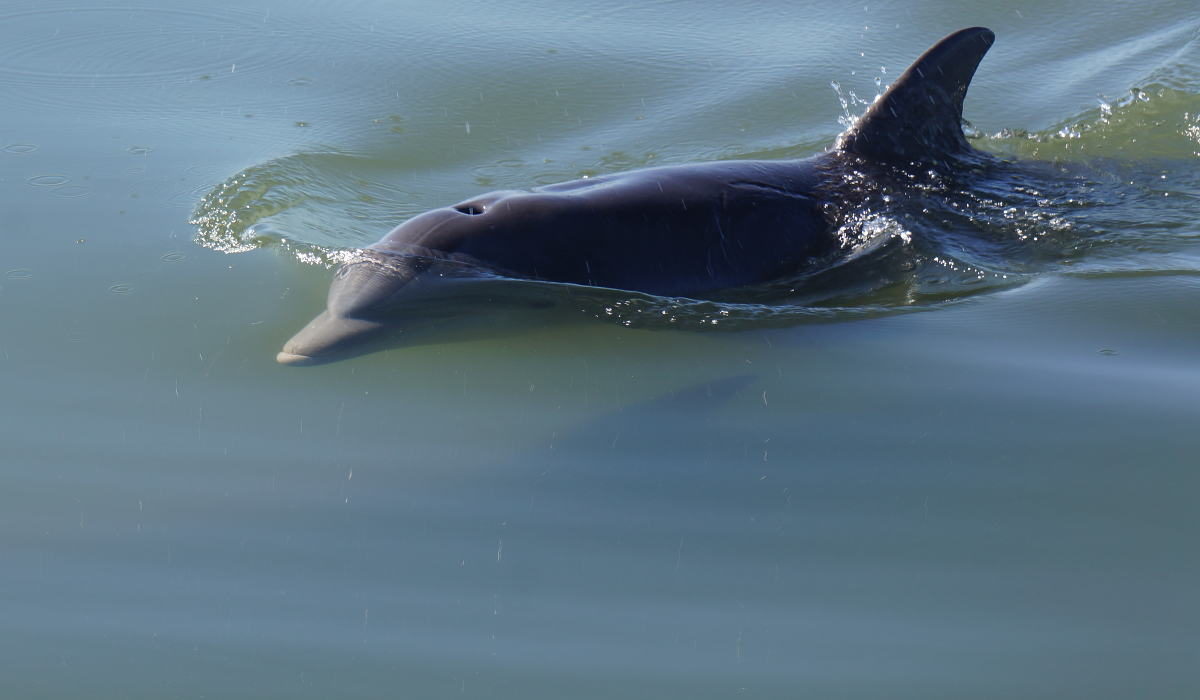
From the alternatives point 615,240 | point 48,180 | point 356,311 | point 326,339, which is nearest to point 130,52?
point 48,180

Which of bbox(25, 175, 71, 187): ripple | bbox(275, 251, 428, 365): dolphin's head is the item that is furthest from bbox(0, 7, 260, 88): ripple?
bbox(275, 251, 428, 365): dolphin's head

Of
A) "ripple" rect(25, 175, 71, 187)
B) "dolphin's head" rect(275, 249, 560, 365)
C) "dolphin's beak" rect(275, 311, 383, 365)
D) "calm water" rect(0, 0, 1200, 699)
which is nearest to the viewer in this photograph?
"calm water" rect(0, 0, 1200, 699)

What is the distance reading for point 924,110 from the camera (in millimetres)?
9008

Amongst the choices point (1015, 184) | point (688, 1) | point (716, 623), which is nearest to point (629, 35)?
point (688, 1)

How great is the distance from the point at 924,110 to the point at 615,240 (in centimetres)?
299

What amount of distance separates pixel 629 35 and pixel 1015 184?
5543mm

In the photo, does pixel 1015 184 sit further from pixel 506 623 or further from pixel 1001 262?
pixel 506 623

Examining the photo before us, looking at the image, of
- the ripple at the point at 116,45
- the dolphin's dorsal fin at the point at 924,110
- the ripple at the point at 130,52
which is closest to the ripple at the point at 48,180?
the ripple at the point at 130,52

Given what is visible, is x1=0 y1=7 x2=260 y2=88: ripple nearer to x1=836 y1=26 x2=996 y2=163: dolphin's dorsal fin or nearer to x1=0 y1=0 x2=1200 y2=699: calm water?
x1=0 y1=0 x2=1200 y2=699: calm water

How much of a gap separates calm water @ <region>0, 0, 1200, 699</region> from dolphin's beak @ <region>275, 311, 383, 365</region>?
0.42 ft

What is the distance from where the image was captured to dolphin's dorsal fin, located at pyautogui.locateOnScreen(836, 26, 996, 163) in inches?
348

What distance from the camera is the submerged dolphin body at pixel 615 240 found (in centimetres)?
682

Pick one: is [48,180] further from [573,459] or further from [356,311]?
[573,459]

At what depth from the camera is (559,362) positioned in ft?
20.6
